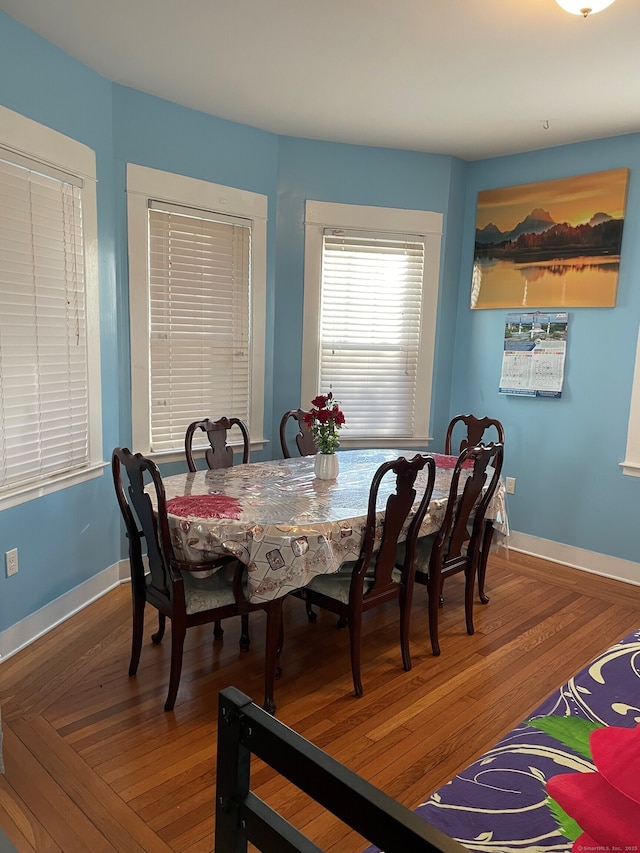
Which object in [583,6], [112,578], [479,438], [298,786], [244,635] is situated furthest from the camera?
[479,438]

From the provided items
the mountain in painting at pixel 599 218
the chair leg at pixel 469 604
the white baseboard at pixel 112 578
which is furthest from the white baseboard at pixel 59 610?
the mountain in painting at pixel 599 218

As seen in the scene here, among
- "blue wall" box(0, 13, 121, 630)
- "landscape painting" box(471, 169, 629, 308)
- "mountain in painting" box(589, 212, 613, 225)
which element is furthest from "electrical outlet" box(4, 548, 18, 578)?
"mountain in painting" box(589, 212, 613, 225)

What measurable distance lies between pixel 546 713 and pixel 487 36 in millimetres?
2681

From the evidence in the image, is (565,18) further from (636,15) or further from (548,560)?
(548,560)

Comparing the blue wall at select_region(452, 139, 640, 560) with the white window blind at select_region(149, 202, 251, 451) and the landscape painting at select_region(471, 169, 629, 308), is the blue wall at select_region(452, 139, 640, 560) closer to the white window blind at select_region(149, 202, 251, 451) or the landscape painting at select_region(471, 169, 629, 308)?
the landscape painting at select_region(471, 169, 629, 308)

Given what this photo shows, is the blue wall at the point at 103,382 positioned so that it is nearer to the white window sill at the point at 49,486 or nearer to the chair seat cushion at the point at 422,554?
the white window sill at the point at 49,486

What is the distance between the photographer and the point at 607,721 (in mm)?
1535

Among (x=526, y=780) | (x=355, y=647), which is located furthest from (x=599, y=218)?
(x=526, y=780)

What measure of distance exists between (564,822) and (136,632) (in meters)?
1.90

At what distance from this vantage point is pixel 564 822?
1.21 m

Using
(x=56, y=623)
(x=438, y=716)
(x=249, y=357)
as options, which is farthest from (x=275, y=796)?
(x=249, y=357)

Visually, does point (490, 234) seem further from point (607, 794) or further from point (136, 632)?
point (607, 794)

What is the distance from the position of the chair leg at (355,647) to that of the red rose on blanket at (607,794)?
1.20 meters

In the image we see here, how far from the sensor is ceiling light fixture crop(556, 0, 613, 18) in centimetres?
214
